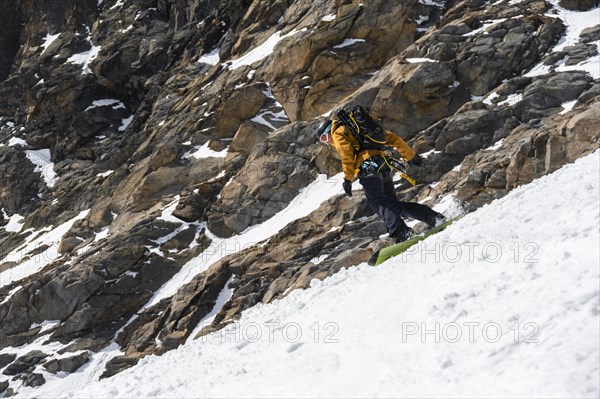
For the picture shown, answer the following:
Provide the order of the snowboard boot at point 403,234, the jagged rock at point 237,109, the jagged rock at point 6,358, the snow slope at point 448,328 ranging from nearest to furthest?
the snow slope at point 448,328 < the snowboard boot at point 403,234 < the jagged rock at point 6,358 < the jagged rock at point 237,109

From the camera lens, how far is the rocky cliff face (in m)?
26.2

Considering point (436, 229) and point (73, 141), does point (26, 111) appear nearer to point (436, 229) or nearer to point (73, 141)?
point (73, 141)

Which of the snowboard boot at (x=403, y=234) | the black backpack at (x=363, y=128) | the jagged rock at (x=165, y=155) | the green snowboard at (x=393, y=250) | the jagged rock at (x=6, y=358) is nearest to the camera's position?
the green snowboard at (x=393, y=250)

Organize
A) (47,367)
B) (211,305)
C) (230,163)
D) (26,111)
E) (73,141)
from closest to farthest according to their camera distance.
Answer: (211,305) < (47,367) < (230,163) < (73,141) < (26,111)

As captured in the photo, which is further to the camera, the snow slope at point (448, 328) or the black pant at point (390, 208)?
the black pant at point (390, 208)

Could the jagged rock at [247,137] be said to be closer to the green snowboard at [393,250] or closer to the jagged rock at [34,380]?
the jagged rock at [34,380]

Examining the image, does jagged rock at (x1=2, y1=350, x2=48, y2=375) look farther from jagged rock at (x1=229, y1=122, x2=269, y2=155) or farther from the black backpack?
the black backpack

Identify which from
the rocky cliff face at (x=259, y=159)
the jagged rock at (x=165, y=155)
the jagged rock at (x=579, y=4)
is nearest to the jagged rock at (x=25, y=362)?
the rocky cliff face at (x=259, y=159)

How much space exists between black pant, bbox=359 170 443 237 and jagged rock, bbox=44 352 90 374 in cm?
2649

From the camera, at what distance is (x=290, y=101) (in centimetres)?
4059

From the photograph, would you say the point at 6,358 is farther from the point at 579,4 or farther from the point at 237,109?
the point at 579,4

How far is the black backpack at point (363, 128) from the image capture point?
30.9 ft

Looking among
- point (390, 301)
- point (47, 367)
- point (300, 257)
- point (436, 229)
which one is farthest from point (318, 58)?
point (390, 301)

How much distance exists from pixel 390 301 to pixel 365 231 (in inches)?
759
